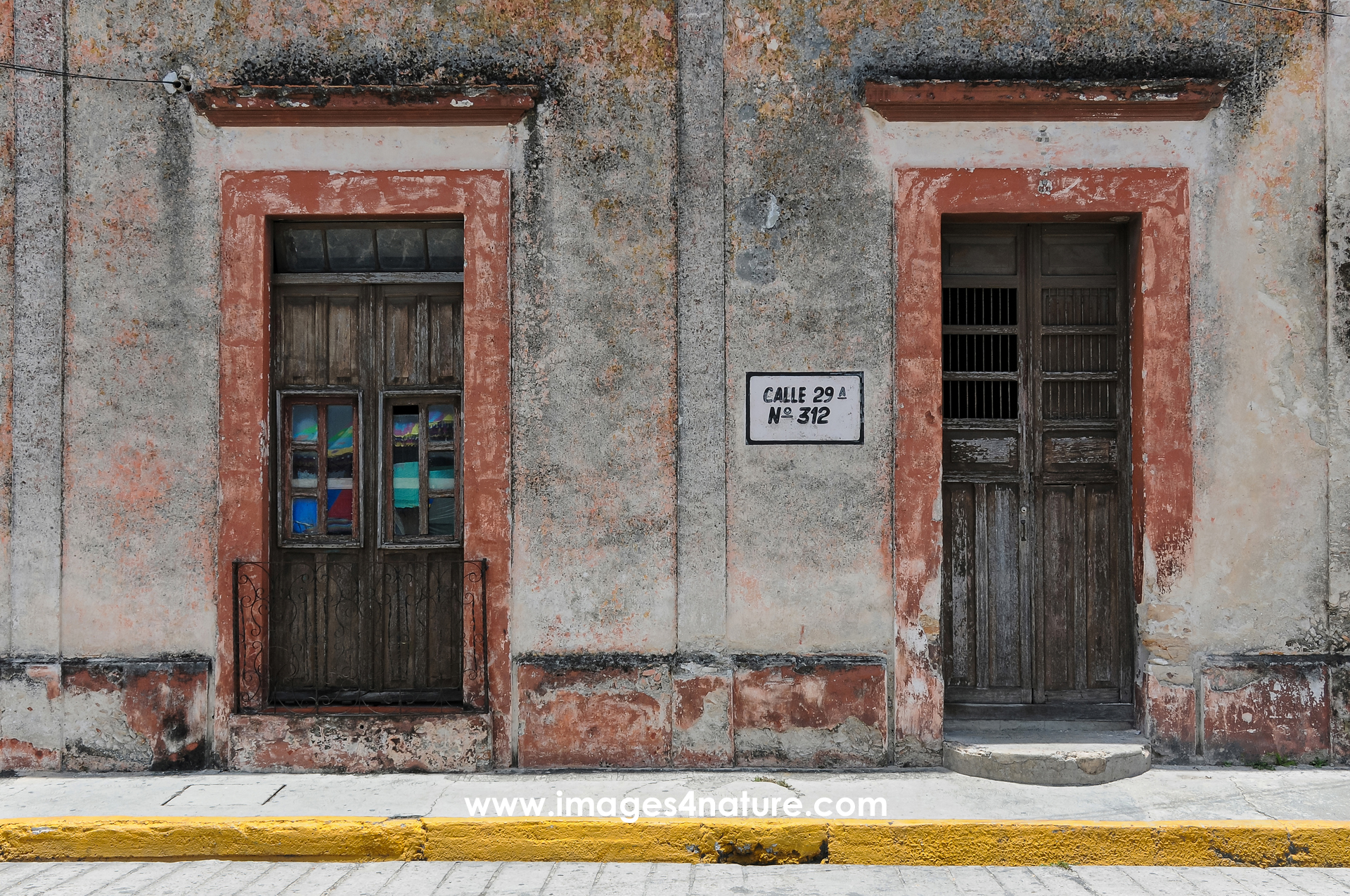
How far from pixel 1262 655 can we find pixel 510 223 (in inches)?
188

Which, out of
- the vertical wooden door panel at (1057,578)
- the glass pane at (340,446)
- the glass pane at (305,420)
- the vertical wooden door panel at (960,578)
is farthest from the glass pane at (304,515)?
the vertical wooden door panel at (1057,578)

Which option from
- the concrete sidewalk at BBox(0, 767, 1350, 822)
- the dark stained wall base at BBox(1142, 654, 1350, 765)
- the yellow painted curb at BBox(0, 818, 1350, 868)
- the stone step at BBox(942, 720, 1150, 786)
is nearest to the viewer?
the yellow painted curb at BBox(0, 818, 1350, 868)

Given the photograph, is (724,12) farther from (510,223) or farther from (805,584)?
(805,584)

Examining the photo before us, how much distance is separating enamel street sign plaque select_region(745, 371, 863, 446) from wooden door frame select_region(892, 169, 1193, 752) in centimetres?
25

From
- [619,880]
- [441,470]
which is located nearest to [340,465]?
[441,470]

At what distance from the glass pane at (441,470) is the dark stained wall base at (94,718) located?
1604mm

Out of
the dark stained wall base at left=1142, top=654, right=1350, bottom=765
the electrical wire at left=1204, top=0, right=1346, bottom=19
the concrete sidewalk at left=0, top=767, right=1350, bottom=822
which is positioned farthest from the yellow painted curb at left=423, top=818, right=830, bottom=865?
the electrical wire at left=1204, top=0, right=1346, bottom=19

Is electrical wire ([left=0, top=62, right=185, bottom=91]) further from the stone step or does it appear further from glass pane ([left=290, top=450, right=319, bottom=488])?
the stone step

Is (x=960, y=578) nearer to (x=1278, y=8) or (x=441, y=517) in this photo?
(x=441, y=517)

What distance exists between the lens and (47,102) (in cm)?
568

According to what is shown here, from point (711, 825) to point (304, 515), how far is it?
9.87ft

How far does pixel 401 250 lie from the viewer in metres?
5.95

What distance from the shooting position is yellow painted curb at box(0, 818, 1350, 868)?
4566mm

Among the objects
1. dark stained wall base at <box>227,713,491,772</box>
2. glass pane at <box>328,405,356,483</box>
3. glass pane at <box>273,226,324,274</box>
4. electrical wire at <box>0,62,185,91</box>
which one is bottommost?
dark stained wall base at <box>227,713,491,772</box>
